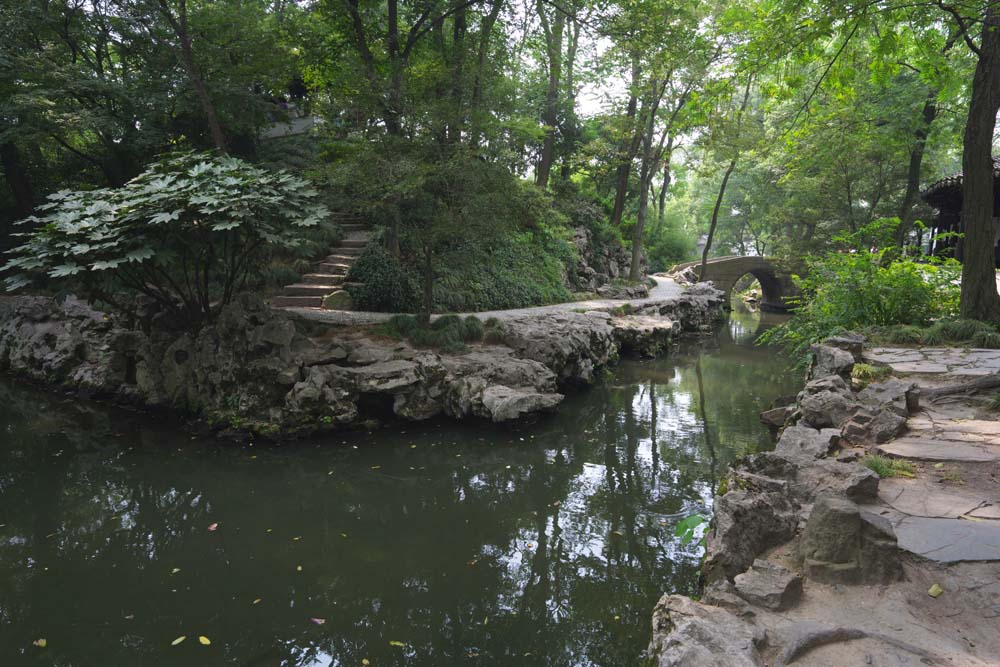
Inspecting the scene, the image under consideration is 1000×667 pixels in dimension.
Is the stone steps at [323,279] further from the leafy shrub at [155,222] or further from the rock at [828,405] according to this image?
the rock at [828,405]

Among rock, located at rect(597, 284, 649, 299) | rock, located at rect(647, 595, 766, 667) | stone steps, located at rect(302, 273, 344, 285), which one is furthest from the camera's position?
rock, located at rect(597, 284, 649, 299)

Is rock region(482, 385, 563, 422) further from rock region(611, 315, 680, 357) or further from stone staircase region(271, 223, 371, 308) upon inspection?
rock region(611, 315, 680, 357)

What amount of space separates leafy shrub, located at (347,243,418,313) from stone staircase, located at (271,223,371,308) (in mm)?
283

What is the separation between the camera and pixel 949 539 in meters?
2.61

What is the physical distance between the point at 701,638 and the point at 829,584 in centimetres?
88

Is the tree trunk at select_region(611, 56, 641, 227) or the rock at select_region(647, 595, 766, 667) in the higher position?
the tree trunk at select_region(611, 56, 641, 227)

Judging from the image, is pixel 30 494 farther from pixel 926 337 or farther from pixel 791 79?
pixel 926 337

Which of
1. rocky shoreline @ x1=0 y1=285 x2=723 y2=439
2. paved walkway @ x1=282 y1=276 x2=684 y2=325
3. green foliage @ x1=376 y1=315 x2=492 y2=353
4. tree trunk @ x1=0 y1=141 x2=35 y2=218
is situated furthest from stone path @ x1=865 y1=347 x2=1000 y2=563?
tree trunk @ x1=0 y1=141 x2=35 y2=218

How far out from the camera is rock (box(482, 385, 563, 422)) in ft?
24.2

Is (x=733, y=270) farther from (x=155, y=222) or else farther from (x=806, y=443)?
(x=155, y=222)

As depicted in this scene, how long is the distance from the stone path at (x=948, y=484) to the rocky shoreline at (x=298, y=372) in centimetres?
449

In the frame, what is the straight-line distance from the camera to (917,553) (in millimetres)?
2523

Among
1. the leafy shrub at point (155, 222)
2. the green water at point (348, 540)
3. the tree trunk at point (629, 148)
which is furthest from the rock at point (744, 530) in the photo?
the tree trunk at point (629, 148)

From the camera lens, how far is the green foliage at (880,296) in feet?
24.3
